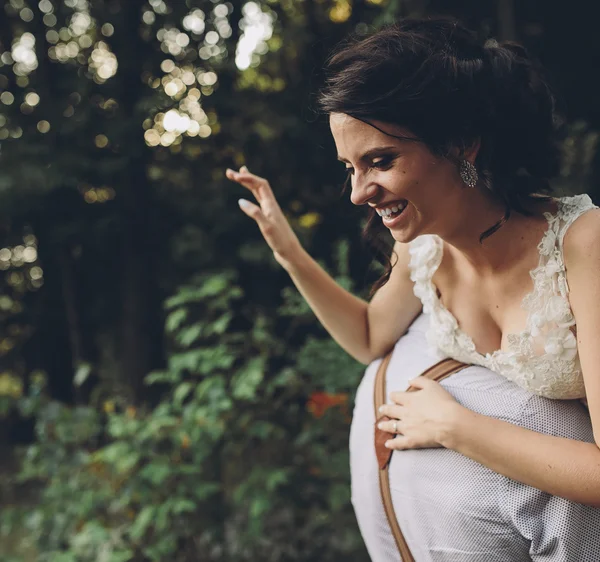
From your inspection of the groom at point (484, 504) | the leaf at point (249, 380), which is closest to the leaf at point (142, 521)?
the leaf at point (249, 380)

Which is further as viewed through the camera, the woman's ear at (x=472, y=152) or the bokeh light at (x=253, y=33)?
the bokeh light at (x=253, y=33)

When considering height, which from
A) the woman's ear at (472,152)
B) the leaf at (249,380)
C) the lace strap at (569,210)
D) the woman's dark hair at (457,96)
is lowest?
the leaf at (249,380)

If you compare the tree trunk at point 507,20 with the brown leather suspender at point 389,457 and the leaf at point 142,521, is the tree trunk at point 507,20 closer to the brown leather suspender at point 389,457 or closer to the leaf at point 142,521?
the brown leather suspender at point 389,457

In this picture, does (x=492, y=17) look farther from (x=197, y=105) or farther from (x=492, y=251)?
(x=492, y=251)

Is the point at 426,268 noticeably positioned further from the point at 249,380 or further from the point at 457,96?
the point at 249,380

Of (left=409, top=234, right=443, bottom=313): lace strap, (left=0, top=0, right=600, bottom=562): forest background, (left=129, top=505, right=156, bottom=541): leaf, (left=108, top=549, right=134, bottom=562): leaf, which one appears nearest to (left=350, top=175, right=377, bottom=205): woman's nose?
(left=409, top=234, right=443, bottom=313): lace strap

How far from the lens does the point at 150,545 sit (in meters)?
2.93

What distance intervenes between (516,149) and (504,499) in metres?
0.76

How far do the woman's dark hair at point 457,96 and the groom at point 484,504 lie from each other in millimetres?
369

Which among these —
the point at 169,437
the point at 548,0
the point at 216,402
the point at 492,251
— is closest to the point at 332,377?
the point at 216,402

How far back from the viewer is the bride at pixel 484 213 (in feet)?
4.54

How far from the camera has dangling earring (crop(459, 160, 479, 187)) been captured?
4.94 ft

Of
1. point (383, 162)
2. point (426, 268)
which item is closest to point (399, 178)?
point (383, 162)

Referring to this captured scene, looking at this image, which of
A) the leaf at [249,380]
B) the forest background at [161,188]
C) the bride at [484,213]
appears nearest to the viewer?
the bride at [484,213]
